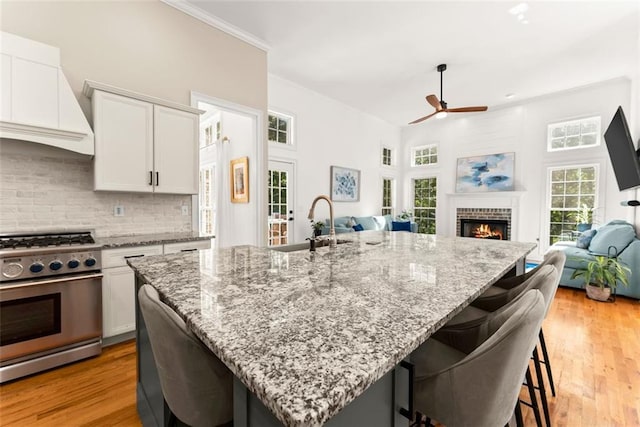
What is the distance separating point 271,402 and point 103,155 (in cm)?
277

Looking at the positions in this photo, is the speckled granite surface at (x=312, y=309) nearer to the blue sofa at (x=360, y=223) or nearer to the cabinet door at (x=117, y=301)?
the cabinet door at (x=117, y=301)

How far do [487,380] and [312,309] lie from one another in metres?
0.51

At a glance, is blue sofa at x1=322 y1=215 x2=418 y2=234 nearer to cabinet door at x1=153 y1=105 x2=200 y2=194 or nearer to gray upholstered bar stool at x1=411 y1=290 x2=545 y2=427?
cabinet door at x1=153 y1=105 x2=200 y2=194

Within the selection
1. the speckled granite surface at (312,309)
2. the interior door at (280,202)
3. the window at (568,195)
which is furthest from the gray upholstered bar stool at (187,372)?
the window at (568,195)

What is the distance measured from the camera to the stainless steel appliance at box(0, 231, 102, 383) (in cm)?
187

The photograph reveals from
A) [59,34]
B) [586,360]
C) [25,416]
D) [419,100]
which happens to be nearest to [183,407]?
[25,416]

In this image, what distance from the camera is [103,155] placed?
95.0 inches

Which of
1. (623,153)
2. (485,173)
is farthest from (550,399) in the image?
(485,173)

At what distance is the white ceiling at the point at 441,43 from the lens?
3109mm

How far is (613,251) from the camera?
3689 millimetres

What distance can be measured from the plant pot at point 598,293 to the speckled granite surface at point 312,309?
3165 mm

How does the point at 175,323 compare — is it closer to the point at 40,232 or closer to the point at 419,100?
the point at 40,232

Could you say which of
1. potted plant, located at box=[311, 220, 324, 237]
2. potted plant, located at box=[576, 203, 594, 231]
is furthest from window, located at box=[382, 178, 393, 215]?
potted plant, located at box=[576, 203, 594, 231]

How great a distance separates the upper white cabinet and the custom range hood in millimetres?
152
